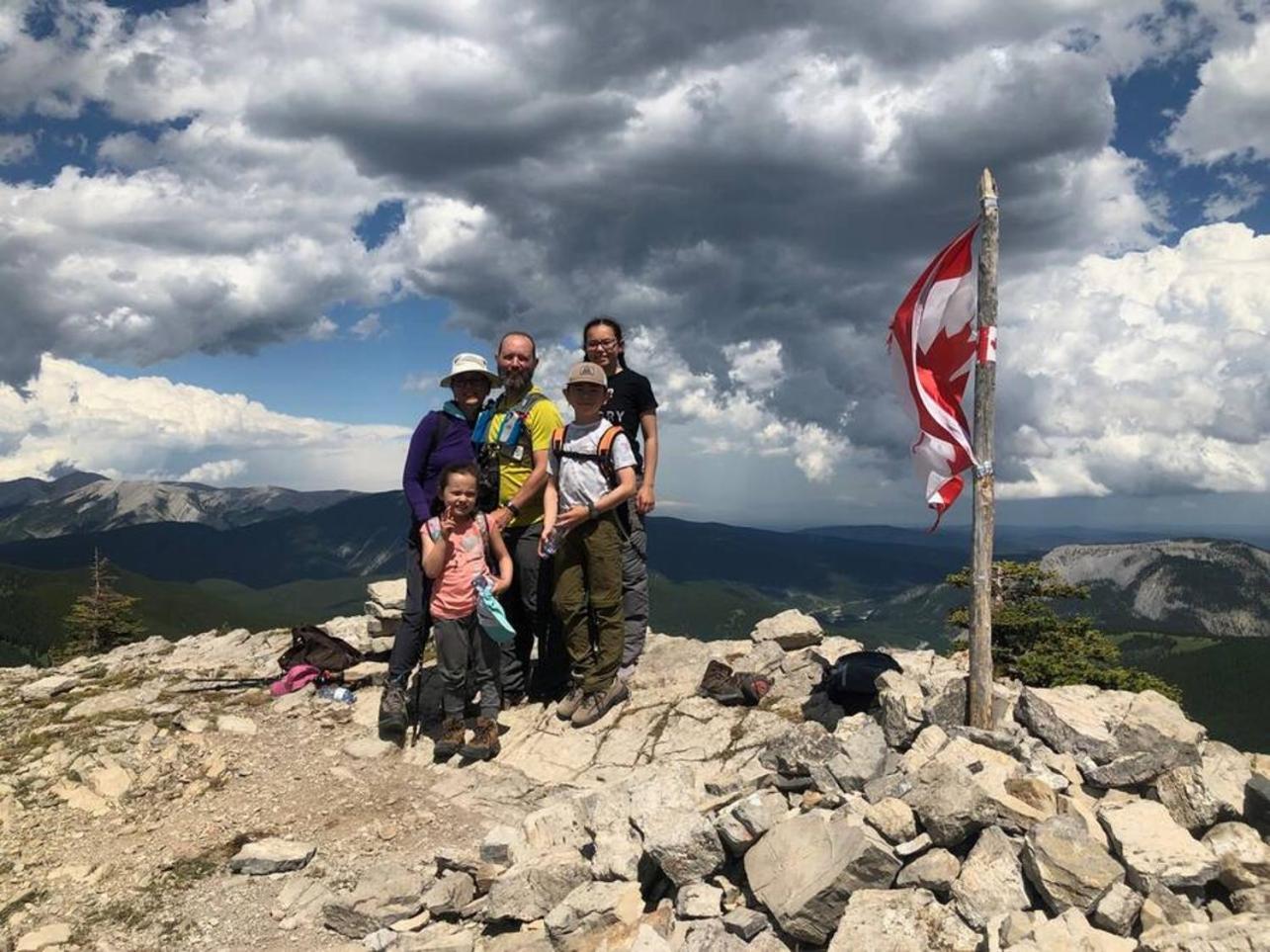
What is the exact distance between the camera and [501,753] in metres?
10.1

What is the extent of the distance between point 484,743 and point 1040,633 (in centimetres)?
3218

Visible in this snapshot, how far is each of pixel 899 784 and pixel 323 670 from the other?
10274 mm

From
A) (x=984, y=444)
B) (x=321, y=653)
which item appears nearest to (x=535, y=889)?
(x=984, y=444)

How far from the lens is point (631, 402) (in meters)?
10.3

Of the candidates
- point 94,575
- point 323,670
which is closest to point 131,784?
point 323,670

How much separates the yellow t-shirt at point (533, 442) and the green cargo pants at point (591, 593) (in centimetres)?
70

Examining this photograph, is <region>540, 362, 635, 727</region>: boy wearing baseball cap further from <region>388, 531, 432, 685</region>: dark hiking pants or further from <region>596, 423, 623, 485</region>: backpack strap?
<region>388, 531, 432, 685</region>: dark hiking pants

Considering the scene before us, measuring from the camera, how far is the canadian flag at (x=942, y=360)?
8.35 m

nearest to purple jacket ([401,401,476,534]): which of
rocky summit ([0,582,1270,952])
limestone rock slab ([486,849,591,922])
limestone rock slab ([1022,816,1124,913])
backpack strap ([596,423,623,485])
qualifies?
backpack strap ([596,423,623,485])

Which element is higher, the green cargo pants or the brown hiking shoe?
the green cargo pants

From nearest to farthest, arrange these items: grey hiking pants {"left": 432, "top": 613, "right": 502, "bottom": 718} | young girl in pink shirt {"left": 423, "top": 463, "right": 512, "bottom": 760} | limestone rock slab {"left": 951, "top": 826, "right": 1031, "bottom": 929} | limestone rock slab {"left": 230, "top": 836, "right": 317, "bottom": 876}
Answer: limestone rock slab {"left": 951, "top": 826, "right": 1031, "bottom": 929}
limestone rock slab {"left": 230, "top": 836, "right": 317, "bottom": 876}
young girl in pink shirt {"left": 423, "top": 463, "right": 512, "bottom": 760}
grey hiking pants {"left": 432, "top": 613, "right": 502, "bottom": 718}

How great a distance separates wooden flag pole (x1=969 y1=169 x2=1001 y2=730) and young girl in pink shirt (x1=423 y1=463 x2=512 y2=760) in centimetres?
552

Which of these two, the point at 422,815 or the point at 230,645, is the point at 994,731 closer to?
the point at 422,815

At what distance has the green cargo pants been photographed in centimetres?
973
